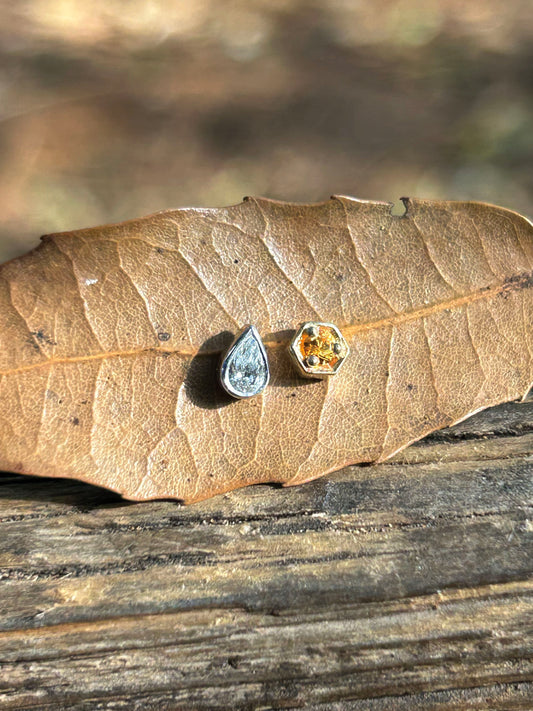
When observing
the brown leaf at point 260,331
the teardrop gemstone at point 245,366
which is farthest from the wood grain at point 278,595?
the teardrop gemstone at point 245,366

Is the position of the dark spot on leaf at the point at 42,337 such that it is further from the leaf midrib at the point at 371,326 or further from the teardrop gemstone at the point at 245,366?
the teardrop gemstone at the point at 245,366

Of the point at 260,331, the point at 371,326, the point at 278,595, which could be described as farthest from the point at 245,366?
the point at 278,595

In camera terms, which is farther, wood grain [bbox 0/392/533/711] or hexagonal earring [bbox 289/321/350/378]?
hexagonal earring [bbox 289/321/350/378]

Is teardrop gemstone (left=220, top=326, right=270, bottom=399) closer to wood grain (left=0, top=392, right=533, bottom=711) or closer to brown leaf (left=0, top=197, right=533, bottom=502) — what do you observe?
brown leaf (left=0, top=197, right=533, bottom=502)

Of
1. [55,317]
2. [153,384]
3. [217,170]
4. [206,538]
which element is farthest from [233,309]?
[217,170]

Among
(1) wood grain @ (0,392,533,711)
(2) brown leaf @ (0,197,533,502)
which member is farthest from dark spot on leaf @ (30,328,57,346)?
Answer: (1) wood grain @ (0,392,533,711)

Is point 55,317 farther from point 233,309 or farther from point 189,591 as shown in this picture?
point 189,591
